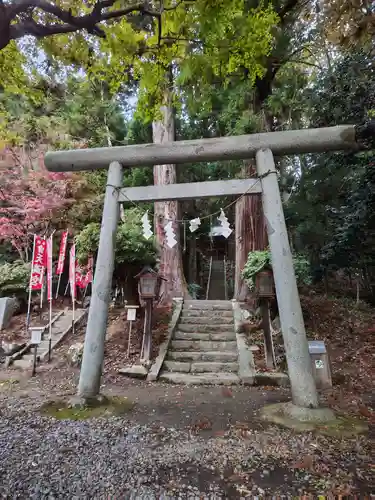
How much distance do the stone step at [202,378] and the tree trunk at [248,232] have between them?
3232 millimetres

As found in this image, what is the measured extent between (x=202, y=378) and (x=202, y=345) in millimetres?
1264

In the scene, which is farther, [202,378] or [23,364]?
[23,364]

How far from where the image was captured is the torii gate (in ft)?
13.0

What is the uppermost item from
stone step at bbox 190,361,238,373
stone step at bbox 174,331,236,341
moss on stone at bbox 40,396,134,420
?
stone step at bbox 174,331,236,341

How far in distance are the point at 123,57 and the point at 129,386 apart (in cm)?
510

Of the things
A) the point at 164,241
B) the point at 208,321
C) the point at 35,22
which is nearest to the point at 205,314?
the point at 208,321

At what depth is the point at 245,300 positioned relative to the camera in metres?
8.91

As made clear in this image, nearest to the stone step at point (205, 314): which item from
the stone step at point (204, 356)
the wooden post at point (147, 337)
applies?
the stone step at point (204, 356)

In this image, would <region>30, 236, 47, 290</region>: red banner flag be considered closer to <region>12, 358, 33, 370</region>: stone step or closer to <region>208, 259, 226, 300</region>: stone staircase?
<region>12, 358, 33, 370</region>: stone step

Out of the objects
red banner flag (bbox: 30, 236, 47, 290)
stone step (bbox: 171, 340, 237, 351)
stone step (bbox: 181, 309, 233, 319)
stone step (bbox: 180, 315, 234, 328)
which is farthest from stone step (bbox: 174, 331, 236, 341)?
red banner flag (bbox: 30, 236, 47, 290)

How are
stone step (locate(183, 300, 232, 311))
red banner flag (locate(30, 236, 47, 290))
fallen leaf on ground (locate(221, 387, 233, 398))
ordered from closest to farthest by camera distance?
fallen leaf on ground (locate(221, 387, 233, 398)), red banner flag (locate(30, 236, 47, 290)), stone step (locate(183, 300, 232, 311))

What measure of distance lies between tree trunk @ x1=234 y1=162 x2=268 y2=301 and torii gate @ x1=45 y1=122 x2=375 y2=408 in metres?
4.14

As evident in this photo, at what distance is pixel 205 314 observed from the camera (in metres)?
8.24

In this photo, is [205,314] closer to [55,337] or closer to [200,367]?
[200,367]
